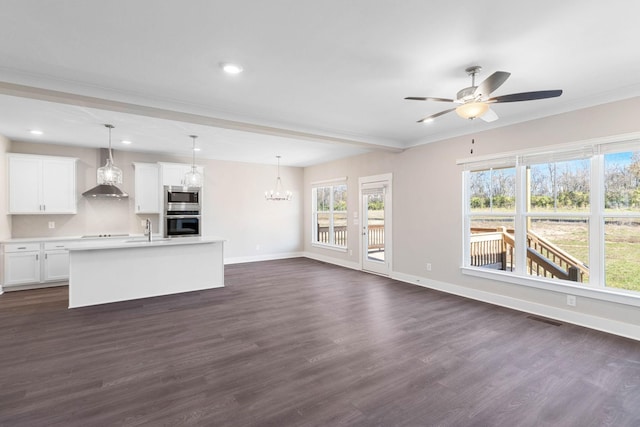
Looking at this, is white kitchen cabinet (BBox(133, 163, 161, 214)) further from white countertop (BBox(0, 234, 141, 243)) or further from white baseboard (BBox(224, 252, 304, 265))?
white baseboard (BBox(224, 252, 304, 265))

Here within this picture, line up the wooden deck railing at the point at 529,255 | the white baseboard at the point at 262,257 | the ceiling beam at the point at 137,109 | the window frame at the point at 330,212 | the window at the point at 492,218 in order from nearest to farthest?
the ceiling beam at the point at 137,109, the wooden deck railing at the point at 529,255, the window at the point at 492,218, the window frame at the point at 330,212, the white baseboard at the point at 262,257

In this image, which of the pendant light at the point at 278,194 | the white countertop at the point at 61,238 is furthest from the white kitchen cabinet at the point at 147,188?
the pendant light at the point at 278,194

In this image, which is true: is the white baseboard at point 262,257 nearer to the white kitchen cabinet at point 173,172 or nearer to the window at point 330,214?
the window at point 330,214

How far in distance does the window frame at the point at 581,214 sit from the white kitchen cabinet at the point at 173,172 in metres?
5.82

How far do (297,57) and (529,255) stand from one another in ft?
13.4

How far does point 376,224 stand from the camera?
22.4ft

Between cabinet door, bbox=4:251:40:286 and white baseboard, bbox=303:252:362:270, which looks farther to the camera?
white baseboard, bbox=303:252:362:270

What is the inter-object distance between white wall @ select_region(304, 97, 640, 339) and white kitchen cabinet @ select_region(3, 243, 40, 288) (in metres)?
6.05

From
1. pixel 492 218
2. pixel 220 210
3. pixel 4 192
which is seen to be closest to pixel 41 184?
pixel 4 192

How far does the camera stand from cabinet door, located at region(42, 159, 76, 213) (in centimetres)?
577

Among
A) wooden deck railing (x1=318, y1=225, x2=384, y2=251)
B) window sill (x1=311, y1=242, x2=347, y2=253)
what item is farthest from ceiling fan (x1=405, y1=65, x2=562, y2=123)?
window sill (x1=311, y1=242, x2=347, y2=253)

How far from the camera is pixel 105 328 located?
3.65 meters

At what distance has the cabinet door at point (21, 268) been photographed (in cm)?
527

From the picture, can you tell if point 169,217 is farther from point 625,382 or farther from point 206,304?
point 625,382
